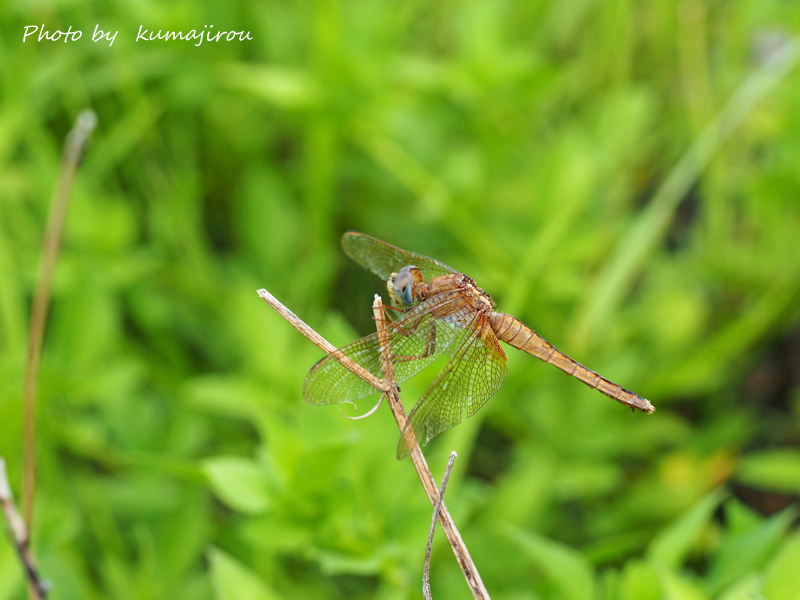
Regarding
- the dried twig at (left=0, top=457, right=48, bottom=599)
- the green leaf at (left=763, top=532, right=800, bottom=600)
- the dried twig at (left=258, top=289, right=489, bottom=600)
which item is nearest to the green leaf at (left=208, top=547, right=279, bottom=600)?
the dried twig at (left=0, top=457, right=48, bottom=599)

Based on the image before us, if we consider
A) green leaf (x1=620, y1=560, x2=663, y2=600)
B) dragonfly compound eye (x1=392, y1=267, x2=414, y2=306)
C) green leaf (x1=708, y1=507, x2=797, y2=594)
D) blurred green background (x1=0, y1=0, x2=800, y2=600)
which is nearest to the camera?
green leaf (x1=620, y1=560, x2=663, y2=600)

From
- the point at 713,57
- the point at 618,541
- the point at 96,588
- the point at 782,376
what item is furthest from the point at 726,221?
the point at 96,588

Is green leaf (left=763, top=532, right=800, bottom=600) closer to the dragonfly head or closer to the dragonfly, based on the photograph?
the dragonfly

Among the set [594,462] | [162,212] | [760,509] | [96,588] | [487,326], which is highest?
[487,326]

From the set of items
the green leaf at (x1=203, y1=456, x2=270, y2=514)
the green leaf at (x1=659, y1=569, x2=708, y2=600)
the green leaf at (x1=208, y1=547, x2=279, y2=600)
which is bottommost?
the green leaf at (x1=208, y1=547, x2=279, y2=600)

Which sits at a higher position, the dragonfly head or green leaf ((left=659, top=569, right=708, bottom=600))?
the dragonfly head

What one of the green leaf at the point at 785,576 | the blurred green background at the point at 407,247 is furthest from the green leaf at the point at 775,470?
the green leaf at the point at 785,576

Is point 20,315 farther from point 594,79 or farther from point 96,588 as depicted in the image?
point 594,79
